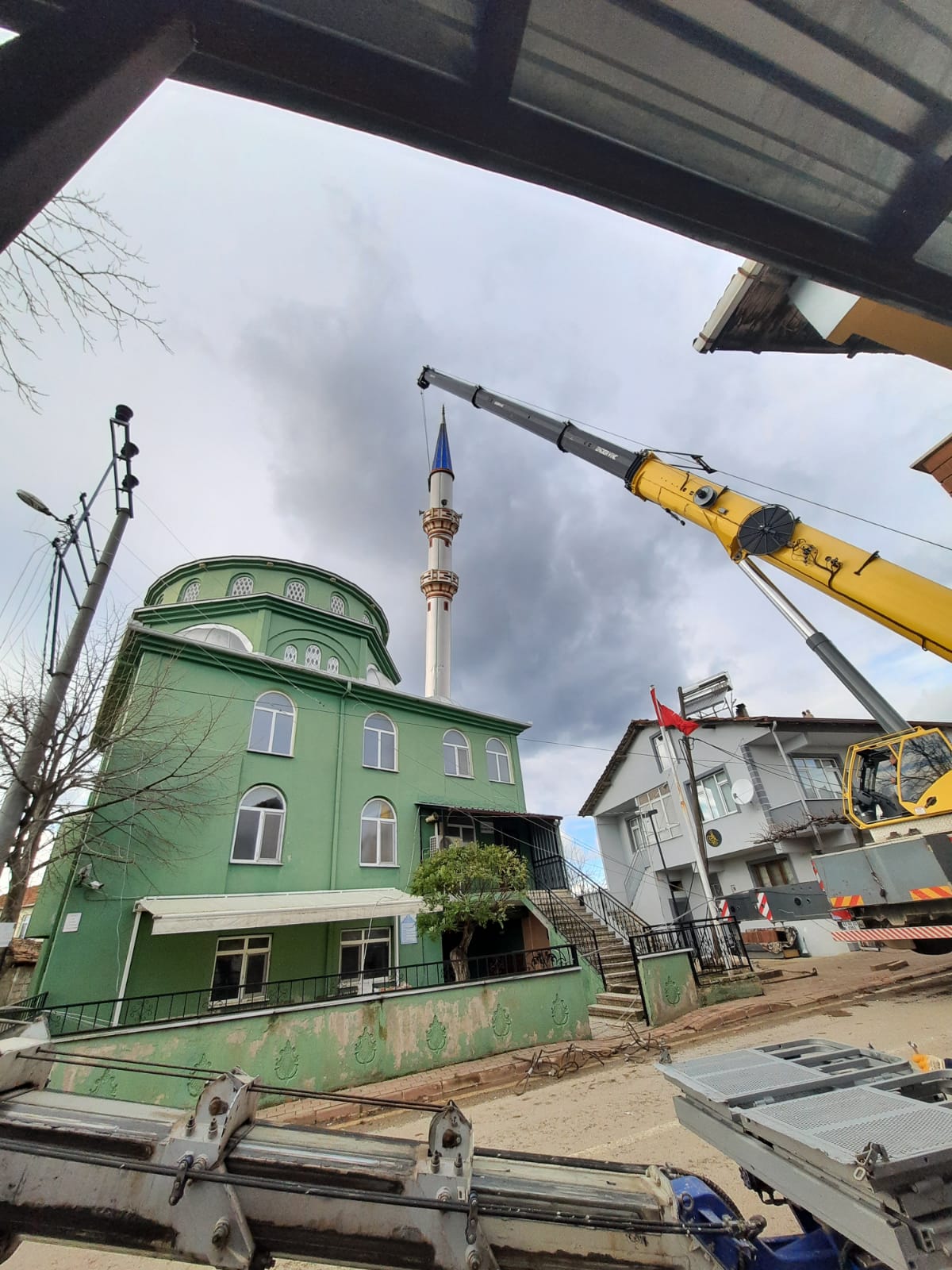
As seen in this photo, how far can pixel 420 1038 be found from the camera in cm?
906

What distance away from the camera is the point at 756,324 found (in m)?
6.22

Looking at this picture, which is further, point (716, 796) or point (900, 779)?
point (716, 796)

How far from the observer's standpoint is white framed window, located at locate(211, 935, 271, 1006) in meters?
11.5

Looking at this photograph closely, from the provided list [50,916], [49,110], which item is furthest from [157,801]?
[49,110]

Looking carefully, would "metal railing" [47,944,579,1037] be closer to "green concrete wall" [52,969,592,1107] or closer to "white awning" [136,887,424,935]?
"green concrete wall" [52,969,592,1107]

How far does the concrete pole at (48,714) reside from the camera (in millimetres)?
5391

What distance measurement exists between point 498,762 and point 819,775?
13.2 m

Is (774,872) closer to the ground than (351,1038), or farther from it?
farther from it

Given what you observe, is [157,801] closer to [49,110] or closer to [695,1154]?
[695,1154]

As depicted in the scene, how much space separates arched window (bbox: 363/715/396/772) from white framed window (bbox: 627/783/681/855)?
48.4 ft

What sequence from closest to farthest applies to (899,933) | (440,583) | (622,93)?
(622,93) < (899,933) < (440,583)

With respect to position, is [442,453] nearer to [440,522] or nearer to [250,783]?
[440,522]

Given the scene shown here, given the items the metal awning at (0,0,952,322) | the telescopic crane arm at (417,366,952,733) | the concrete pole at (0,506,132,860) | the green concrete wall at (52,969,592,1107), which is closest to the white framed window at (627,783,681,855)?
the green concrete wall at (52,969,592,1107)

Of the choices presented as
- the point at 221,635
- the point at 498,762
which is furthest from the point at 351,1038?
the point at 221,635
